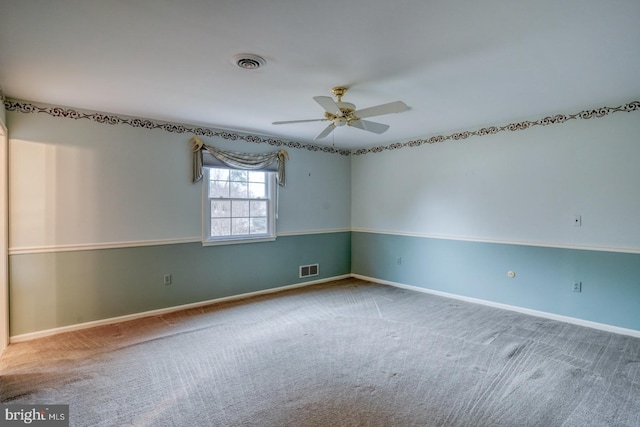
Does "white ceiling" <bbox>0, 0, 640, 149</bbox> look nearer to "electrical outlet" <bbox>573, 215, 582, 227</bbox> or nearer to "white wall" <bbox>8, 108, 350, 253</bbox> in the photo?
"white wall" <bbox>8, 108, 350, 253</bbox>

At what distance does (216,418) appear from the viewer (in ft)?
7.00

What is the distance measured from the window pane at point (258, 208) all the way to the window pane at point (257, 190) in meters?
0.08

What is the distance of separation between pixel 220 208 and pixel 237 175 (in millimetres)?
551

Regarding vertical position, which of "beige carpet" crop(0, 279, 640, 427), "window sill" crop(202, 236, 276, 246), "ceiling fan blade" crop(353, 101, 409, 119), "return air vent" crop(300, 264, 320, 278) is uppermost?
"ceiling fan blade" crop(353, 101, 409, 119)

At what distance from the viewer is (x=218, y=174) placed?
4.73 metres

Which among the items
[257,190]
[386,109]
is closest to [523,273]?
[386,109]

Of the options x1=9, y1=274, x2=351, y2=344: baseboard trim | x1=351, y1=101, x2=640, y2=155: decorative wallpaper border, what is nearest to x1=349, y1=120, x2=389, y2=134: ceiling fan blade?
x1=351, y1=101, x2=640, y2=155: decorative wallpaper border

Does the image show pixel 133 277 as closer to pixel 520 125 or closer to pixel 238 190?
pixel 238 190

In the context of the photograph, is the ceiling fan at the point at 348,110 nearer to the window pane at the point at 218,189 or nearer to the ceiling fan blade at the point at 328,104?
the ceiling fan blade at the point at 328,104

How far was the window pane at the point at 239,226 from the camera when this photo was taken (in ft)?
16.0

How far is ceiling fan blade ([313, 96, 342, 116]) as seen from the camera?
8.58 feet

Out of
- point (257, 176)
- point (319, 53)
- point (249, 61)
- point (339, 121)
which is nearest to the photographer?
point (319, 53)

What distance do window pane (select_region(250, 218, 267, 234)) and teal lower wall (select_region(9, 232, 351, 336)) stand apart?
8.5 inches

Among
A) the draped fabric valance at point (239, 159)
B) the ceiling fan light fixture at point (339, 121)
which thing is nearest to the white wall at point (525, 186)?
the draped fabric valance at point (239, 159)
